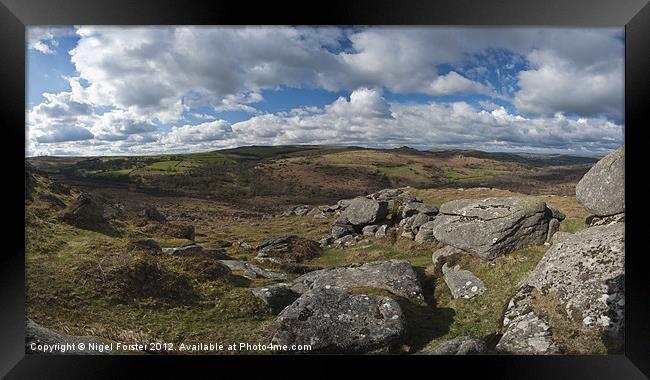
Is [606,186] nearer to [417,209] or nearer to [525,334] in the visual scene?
[525,334]

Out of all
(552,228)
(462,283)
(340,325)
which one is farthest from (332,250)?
(552,228)

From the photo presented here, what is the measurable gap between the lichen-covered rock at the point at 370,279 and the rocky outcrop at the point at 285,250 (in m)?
0.50

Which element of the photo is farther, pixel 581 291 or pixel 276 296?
pixel 276 296

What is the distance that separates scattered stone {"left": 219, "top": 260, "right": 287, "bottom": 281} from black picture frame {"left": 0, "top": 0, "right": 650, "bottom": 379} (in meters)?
1.70

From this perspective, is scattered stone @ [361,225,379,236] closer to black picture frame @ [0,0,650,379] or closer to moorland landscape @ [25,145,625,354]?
moorland landscape @ [25,145,625,354]

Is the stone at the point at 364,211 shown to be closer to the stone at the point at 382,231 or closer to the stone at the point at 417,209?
the stone at the point at 382,231

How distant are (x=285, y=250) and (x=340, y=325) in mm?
2198

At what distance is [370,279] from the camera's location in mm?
7125

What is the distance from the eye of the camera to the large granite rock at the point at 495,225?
7.42m

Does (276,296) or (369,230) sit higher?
(369,230)

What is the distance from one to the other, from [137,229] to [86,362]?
2742 mm
